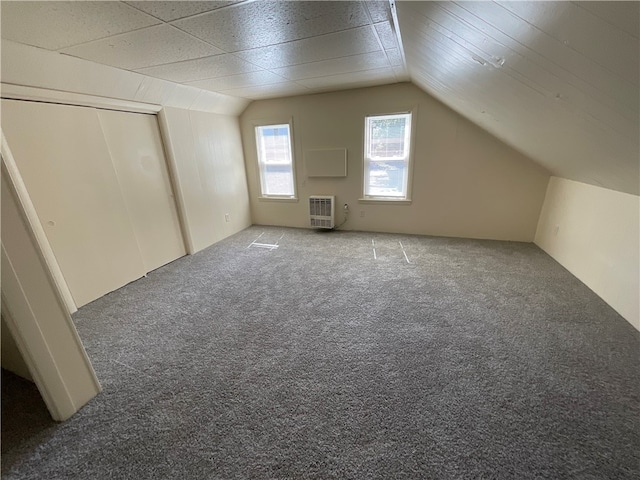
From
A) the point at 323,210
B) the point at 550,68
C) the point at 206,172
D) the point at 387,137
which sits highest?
the point at 550,68

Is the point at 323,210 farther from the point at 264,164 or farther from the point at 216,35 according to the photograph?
the point at 216,35

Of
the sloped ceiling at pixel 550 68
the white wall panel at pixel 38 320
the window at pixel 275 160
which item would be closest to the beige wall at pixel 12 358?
the white wall panel at pixel 38 320

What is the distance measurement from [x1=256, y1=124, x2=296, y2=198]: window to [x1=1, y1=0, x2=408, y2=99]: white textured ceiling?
1.52 m

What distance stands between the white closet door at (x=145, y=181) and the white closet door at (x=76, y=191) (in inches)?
3.9

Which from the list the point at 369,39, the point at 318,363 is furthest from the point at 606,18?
the point at 318,363

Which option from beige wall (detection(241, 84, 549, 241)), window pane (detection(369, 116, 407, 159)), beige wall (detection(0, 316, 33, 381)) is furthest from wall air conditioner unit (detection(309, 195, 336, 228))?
beige wall (detection(0, 316, 33, 381))

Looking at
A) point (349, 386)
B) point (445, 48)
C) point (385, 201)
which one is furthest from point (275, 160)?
point (349, 386)

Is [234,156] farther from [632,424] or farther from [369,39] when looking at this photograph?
[632,424]

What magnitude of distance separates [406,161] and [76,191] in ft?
12.7

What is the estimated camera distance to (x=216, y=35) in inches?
68.8

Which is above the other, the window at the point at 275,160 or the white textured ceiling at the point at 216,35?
the white textured ceiling at the point at 216,35

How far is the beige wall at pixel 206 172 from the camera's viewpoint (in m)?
3.27

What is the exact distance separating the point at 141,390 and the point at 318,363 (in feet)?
3.54

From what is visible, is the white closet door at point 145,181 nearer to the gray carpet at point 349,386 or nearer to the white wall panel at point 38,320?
the gray carpet at point 349,386
